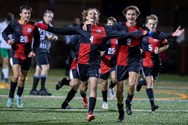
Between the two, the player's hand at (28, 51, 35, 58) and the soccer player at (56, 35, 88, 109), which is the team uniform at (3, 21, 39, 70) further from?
the soccer player at (56, 35, 88, 109)

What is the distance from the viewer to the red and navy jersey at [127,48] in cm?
1205

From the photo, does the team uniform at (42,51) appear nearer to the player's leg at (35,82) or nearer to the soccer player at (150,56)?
the player's leg at (35,82)

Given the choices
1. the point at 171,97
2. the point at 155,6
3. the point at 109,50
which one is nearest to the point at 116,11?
the point at 155,6

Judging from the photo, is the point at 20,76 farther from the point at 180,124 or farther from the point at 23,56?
the point at 180,124

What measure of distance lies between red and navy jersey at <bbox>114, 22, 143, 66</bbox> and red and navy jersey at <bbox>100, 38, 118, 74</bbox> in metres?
2.45

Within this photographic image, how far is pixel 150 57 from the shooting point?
47.8 feet

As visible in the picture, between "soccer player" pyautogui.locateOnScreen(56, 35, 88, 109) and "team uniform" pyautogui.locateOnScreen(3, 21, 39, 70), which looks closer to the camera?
"soccer player" pyautogui.locateOnScreen(56, 35, 88, 109)

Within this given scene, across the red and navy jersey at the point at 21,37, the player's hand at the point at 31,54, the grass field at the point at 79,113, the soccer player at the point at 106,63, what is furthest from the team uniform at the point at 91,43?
the soccer player at the point at 106,63

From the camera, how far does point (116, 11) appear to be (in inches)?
1235

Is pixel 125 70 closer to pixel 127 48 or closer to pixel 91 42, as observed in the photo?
pixel 127 48

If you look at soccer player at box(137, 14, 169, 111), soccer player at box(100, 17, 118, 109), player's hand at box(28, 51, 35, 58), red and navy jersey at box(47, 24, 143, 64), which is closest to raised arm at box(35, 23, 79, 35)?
red and navy jersey at box(47, 24, 143, 64)

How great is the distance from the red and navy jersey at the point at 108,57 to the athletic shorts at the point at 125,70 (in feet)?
8.23

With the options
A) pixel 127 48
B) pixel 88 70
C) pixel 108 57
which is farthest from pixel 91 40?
pixel 108 57

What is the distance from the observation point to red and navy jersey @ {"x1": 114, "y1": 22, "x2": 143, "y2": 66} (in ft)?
39.5
